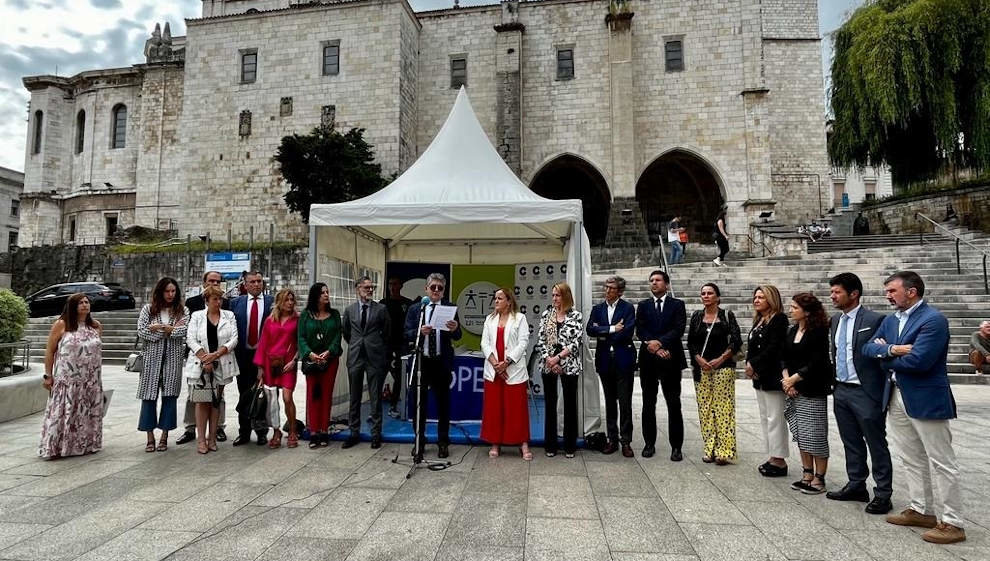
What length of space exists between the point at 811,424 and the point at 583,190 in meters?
23.4

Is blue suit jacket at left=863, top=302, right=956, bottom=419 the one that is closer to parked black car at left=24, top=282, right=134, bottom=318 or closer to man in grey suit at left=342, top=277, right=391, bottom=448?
man in grey suit at left=342, top=277, right=391, bottom=448

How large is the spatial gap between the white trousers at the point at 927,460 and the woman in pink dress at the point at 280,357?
5123 mm

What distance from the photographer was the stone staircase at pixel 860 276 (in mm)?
10965

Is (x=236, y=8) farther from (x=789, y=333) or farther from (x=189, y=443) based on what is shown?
(x=789, y=333)

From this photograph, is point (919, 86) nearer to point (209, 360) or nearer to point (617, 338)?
point (617, 338)

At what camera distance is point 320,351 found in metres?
5.23

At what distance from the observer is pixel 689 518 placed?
3.44 meters

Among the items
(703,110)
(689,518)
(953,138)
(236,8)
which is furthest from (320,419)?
(236,8)

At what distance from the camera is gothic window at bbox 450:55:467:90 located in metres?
24.5

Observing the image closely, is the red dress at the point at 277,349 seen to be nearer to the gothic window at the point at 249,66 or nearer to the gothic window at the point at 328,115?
the gothic window at the point at 328,115

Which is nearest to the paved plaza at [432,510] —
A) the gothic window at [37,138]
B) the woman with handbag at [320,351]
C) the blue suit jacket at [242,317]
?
the woman with handbag at [320,351]

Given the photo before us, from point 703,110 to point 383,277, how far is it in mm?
19918

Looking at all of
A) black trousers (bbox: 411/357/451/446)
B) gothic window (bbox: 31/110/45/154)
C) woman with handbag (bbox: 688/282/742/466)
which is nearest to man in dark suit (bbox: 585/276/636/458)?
woman with handbag (bbox: 688/282/742/466)

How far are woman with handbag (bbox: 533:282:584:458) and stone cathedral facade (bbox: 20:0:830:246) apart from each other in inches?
697
